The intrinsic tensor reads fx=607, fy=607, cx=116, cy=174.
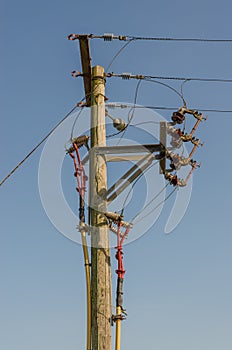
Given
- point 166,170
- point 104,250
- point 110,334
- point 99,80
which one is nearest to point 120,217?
point 104,250

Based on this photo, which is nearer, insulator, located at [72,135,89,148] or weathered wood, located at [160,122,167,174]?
weathered wood, located at [160,122,167,174]

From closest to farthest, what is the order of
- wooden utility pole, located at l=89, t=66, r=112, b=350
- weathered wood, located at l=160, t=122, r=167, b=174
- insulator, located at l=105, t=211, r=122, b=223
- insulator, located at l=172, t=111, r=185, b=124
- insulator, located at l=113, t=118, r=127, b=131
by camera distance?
wooden utility pole, located at l=89, t=66, r=112, b=350
insulator, located at l=105, t=211, r=122, b=223
weathered wood, located at l=160, t=122, r=167, b=174
insulator, located at l=172, t=111, r=185, b=124
insulator, located at l=113, t=118, r=127, b=131

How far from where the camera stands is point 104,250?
653 centimetres

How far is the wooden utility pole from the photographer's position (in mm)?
6262

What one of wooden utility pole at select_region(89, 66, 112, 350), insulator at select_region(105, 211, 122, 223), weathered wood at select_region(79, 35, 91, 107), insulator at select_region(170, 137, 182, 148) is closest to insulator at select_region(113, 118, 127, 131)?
wooden utility pole at select_region(89, 66, 112, 350)

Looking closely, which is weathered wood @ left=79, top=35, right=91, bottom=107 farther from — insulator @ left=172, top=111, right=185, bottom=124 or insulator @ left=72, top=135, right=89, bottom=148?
insulator @ left=172, top=111, right=185, bottom=124

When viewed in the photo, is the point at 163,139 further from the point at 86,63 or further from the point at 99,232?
the point at 86,63

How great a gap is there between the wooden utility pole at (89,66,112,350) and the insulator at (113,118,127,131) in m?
0.19

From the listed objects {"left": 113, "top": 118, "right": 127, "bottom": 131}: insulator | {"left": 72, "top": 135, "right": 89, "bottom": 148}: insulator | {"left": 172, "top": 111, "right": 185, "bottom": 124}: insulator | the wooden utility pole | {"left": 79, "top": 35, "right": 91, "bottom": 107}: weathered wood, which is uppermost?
{"left": 79, "top": 35, "right": 91, "bottom": 107}: weathered wood

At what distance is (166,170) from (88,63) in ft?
5.66

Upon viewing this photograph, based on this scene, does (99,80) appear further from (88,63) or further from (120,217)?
(120,217)

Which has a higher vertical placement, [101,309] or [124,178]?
[124,178]

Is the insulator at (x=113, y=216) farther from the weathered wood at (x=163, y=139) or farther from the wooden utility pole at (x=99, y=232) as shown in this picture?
the weathered wood at (x=163, y=139)

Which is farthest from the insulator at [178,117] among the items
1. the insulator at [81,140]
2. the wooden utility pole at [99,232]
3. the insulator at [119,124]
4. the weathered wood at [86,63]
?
the weathered wood at [86,63]
